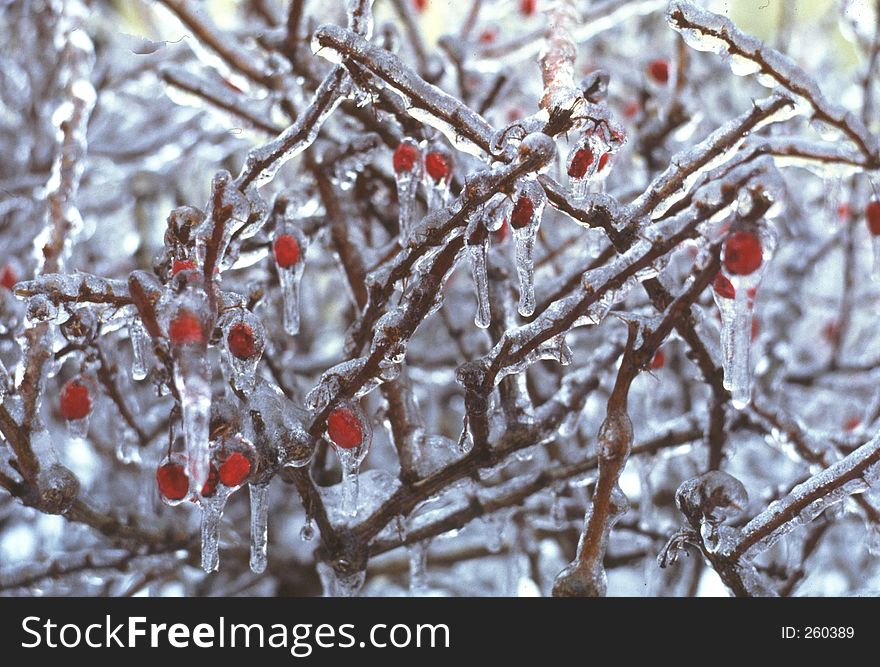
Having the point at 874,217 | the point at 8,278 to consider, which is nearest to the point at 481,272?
the point at 874,217

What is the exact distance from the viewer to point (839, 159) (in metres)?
1.49

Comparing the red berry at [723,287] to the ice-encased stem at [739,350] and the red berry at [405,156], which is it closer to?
the ice-encased stem at [739,350]

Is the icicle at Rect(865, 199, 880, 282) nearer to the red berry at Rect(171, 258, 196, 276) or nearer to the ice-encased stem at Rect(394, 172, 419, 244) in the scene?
the ice-encased stem at Rect(394, 172, 419, 244)

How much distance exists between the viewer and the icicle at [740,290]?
1108mm

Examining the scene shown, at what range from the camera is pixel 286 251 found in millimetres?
1566

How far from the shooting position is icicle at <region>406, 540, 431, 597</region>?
170cm

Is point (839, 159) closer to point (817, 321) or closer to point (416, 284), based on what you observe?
point (416, 284)

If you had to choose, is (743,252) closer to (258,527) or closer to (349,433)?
(349,433)

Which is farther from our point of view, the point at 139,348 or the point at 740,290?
the point at 139,348

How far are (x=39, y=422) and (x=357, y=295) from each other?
60 cm

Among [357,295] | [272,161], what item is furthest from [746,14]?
[272,161]

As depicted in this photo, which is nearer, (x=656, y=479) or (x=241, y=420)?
(x=241, y=420)

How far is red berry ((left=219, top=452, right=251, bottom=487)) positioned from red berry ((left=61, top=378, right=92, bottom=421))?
439 millimetres

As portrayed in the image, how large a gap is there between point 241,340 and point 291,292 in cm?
29
